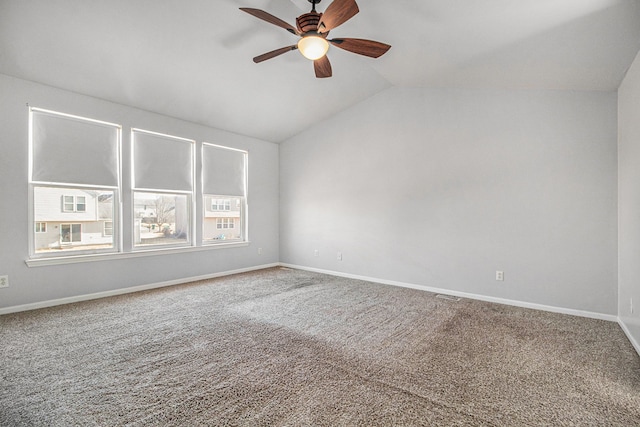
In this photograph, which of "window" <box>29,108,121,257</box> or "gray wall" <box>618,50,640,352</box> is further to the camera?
"window" <box>29,108,121,257</box>

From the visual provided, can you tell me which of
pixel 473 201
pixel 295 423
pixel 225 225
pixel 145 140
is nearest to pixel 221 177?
pixel 225 225

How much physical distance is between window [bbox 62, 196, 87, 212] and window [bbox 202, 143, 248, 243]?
1.66m

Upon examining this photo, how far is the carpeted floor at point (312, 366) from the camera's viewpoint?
5.78ft

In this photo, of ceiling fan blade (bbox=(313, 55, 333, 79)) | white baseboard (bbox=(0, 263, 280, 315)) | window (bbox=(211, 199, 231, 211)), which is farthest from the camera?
window (bbox=(211, 199, 231, 211))

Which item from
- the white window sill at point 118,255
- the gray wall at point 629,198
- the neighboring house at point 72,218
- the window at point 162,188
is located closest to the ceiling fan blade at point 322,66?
the gray wall at point 629,198

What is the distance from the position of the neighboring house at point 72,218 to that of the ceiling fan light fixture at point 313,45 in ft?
11.2

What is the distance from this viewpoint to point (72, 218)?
12.9 feet

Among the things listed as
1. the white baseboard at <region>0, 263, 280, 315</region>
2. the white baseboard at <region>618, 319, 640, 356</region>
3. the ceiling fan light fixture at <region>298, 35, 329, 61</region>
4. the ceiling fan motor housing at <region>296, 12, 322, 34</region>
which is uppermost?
the ceiling fan motor housing at <region>296, 12, 322, 34</region>

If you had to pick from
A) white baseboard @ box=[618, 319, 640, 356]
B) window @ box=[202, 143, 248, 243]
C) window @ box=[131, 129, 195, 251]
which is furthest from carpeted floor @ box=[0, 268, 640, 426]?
window @ box=[202, 143, 248, 243]

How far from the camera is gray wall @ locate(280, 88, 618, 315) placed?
340cm

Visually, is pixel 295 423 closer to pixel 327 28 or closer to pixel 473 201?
pixel 327 28

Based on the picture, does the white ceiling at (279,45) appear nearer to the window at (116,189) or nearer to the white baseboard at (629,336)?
the window at (116,189)

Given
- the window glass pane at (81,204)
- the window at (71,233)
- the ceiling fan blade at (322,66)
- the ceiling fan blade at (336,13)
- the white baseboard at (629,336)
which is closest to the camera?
the ceiling fan blade at (336,13)

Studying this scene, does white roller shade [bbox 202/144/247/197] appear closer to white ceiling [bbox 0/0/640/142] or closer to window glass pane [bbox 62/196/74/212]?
white ceiling [bbox 0/0/640/142]
